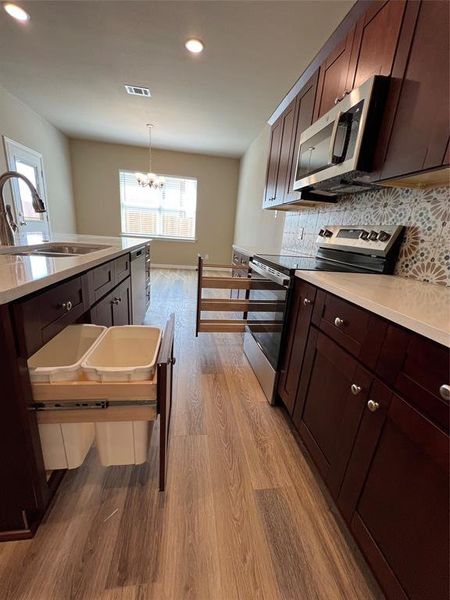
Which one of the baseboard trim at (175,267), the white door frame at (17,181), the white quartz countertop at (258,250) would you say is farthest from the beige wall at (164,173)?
the white quartz countertop at (258,250)

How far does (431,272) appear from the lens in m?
1.21

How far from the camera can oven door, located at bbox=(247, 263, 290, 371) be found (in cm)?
154

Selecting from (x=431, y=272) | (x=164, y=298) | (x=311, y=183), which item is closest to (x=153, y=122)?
(x=164, y=298)

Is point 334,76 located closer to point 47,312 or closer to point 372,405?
point 372,405

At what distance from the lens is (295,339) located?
1402 millimetres

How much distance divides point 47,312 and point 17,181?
4290mm

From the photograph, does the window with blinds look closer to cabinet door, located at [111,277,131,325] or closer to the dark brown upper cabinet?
the dark brown upper cabinet

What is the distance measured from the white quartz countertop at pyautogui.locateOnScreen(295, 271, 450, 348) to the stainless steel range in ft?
0.47

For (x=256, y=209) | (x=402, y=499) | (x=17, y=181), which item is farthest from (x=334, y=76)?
(x=17, y=181)

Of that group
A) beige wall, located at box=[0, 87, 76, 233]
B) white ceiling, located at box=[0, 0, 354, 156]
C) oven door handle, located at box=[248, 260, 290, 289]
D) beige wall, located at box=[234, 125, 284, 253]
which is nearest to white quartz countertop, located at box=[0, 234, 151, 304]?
oven door handle, located at box=[248, 260, 290, 289]

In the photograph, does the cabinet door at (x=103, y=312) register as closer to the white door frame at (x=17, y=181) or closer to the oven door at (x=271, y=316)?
the oven door at (x=271, y=316)

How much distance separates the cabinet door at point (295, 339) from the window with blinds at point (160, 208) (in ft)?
17.4

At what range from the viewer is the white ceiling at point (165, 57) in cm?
200

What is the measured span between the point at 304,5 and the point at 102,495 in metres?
3.24
